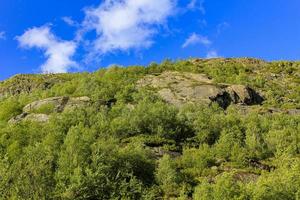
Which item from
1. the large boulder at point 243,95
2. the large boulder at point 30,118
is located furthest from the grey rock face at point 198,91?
the large boulder at point 30,118

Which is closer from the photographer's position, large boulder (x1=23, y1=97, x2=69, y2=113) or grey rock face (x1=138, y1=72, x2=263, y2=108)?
large boulder (x1=23, y1=97, x2=69, y2=113)

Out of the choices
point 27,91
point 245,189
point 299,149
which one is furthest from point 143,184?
point 27,91

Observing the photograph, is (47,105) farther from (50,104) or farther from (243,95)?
(243,95)

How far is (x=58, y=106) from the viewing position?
61.2m

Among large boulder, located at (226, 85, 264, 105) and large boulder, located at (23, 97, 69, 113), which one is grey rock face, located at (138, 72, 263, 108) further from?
large boulder, located at (23, 97, 69, 113)

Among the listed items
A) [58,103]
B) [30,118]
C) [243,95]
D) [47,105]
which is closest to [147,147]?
[30,118]

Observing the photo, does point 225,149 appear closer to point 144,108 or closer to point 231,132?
point 231,132

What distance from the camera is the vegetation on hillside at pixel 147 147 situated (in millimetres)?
38406

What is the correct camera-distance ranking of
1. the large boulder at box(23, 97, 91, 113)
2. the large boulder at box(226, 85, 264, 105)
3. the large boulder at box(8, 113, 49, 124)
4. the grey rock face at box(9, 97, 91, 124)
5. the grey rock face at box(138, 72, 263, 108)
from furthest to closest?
the large boulder at box(226, 85, 264, 105) → the grey rock face at box(138, 72, 263, 108) → the large boulder at box(23, 97, 91, 113) → the grey rock face at box(9, 97, 91, 124) → the large boulder at box(8, 113, 49, 124)

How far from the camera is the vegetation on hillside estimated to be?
3841 centimetres

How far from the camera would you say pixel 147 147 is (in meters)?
49.2

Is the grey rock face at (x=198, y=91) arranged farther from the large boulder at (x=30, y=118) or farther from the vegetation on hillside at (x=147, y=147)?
the large boulder at (x=30, y=118)

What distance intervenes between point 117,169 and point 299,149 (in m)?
18.6

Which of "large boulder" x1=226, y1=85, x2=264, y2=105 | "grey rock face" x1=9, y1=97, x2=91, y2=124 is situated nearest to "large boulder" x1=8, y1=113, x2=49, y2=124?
"grey rock face" x1=9, y1=97, x2=91, y2=124
